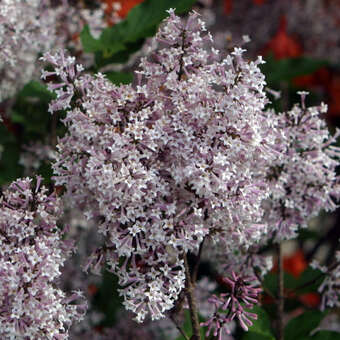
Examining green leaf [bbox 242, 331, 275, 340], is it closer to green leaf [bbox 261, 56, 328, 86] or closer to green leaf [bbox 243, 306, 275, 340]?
green leaf [bbox 243, 306, 275, 340]

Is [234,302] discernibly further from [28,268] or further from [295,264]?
[295,264]

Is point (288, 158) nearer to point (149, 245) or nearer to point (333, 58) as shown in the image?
point (149, 245)

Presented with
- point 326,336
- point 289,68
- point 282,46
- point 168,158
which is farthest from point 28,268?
point 282,46

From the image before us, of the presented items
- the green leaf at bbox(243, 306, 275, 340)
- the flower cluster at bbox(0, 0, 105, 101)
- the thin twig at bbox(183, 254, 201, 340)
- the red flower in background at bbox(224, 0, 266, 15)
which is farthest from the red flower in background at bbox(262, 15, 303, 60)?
the thin twig at bbox(183, 254, 201, 340)

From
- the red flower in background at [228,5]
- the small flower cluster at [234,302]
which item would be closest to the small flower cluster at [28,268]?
the small flower cluster at [234,302]

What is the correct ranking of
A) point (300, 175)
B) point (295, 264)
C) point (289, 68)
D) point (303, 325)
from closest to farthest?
point (300, 175) < point (303, 325) < point (289, 68) < point (295, 264)
